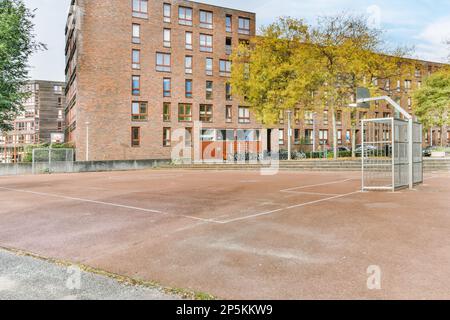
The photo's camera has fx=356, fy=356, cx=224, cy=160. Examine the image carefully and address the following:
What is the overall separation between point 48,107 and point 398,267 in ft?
272

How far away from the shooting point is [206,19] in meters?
42.4

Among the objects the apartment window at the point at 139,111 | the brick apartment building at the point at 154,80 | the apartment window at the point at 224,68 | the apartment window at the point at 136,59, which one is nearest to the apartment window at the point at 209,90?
the brick apartment building at the point at 154,80

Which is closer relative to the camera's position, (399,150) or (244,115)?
(399,150)

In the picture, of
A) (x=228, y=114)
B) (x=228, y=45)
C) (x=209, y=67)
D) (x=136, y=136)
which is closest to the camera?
(x=136, y=136)

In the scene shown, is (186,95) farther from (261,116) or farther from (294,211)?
(294,211)

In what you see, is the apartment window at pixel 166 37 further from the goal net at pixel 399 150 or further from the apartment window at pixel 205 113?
the goal net at pixel 399 150

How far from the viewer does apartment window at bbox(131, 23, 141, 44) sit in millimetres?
38406

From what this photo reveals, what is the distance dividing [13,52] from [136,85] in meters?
A: 14.0

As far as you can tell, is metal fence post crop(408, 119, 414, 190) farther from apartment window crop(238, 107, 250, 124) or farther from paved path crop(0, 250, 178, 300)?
apartment window crop(238, 107, 250, 124)

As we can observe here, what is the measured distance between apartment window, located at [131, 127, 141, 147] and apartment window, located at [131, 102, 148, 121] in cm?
108

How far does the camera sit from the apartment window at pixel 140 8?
127ft

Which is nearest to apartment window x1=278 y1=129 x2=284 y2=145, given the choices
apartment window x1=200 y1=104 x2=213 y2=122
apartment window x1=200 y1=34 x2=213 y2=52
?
apartment window x1=200 y1=104 x2=213 y2=122

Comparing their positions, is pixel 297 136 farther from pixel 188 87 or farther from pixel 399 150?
pixel 399 150

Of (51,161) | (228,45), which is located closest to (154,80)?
(228,45)
